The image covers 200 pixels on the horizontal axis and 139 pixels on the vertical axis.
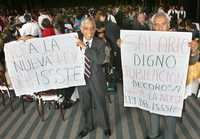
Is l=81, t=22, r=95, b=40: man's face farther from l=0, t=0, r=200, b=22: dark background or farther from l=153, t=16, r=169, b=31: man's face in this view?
l=0, t=0, r=200, b=22: dark background

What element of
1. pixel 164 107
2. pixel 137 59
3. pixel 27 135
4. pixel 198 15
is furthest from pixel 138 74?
pixel 198 15

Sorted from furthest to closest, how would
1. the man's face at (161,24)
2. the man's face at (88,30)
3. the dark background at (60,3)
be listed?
the dark background at (60,3)
the man's face at (88,30)
the man's face at (161,24)

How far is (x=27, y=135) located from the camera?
5.18 m

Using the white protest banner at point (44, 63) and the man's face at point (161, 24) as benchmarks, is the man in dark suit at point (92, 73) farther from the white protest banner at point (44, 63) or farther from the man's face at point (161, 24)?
the man's face at point (161, 24)

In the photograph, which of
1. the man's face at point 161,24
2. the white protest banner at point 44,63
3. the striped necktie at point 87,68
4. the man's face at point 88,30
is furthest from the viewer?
the white protest banner at point 44,63

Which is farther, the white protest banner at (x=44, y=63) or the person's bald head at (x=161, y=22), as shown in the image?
the white protest banner at (x=44, y=63)

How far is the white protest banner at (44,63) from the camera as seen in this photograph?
464 centimetres

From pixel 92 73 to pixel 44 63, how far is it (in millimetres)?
809

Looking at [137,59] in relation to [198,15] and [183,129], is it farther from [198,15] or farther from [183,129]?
[198,15]

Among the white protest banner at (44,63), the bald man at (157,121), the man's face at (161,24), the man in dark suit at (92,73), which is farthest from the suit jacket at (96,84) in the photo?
the man's face at (161,24)

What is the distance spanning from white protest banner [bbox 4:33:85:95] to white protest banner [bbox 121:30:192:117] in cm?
73

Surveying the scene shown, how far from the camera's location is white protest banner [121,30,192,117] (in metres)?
3.79

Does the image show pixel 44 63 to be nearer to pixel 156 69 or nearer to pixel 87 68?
pixel 87 68

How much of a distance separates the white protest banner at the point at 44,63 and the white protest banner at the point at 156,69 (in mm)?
732
